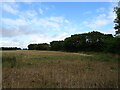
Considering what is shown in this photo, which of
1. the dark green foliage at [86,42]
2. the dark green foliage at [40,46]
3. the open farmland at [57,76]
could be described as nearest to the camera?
the open farmland at [57,76]

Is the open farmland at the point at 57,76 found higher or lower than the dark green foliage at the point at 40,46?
lower

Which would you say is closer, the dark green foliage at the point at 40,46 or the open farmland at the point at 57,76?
the open farmland at the point at 57,76

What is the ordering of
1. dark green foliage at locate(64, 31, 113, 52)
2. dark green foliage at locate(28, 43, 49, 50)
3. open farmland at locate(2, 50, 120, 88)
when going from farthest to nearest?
dark green foliage at locate(28, 43, 49, 50) → dark green foliage at locate(64, 31, 113, 52) → open farmland at locate(2, 50, 120, 88)

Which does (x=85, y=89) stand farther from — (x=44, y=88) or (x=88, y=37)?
(x=88, y=37)

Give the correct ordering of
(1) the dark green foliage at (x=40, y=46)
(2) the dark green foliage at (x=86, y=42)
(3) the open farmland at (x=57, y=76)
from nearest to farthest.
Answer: (3) the open farmland at (x=57, y=76), (2) the dark green foliage at (x=86, y=42), (1) the dark green foliage at (x=40, y=46)

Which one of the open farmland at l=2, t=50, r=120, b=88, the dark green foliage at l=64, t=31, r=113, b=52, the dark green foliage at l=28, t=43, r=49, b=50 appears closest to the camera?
the open farmland at l=2, t=50, r=120, b=88

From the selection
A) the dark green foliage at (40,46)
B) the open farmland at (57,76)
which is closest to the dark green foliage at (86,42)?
the dark green foliage at (40,46)

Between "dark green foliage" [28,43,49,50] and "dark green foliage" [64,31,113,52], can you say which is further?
"dark green foliage" [28,43,49,50]

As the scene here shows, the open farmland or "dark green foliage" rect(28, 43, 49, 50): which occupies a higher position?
"dark green foliage" rect(28, 43, 49, 50)

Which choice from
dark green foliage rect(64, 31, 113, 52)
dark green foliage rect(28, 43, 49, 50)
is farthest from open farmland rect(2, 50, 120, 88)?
dark green foliage rect(28, 43, 49, 50)

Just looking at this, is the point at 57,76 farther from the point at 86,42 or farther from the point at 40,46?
the point at 40,46

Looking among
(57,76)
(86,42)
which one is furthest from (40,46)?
(57,76)

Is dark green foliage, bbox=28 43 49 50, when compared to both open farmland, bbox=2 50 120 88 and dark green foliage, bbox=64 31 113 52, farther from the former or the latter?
open farmland, bbox=2 50 120 88

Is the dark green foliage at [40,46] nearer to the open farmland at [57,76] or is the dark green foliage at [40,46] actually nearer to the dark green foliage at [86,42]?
the dark green foliage at [86,42]
